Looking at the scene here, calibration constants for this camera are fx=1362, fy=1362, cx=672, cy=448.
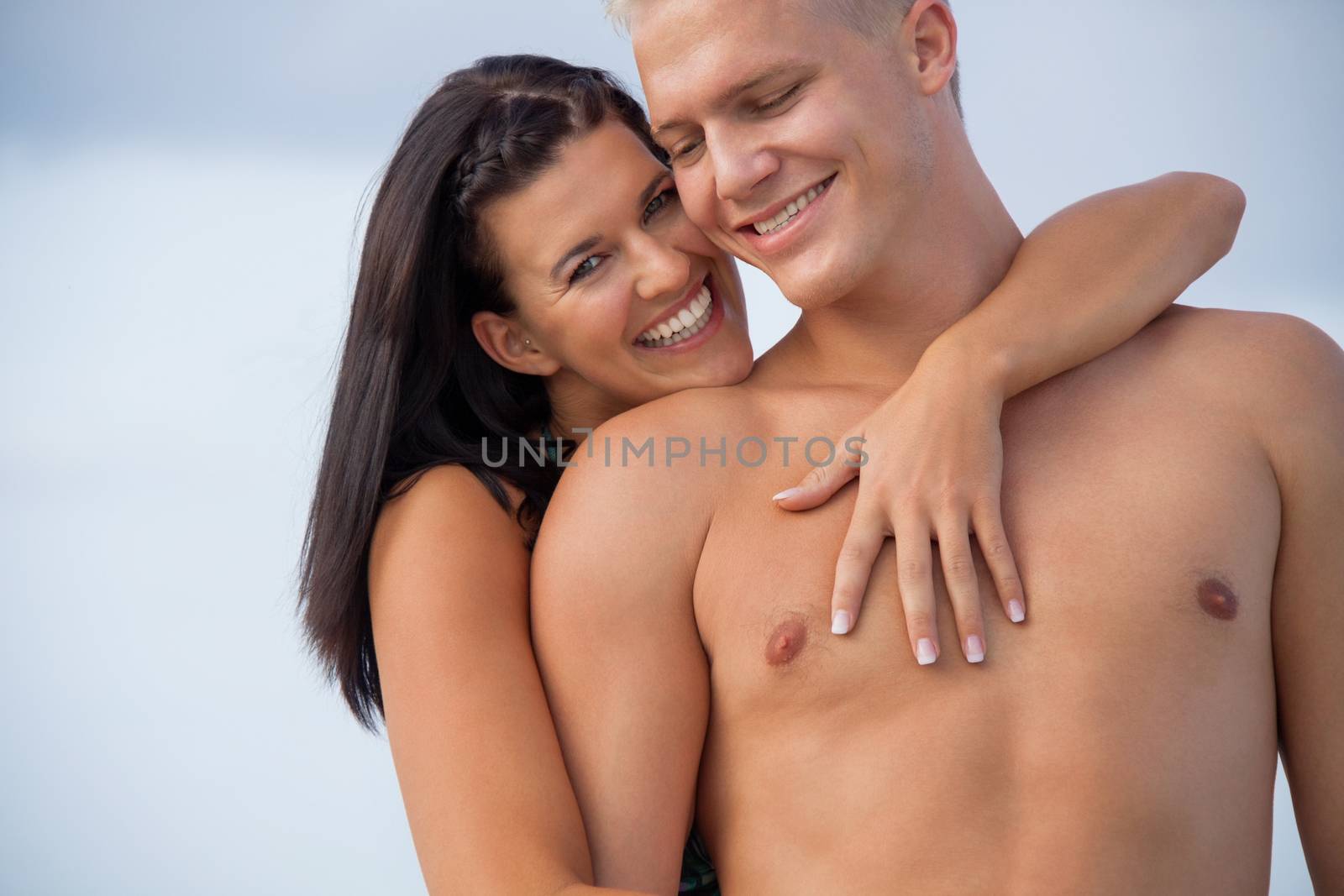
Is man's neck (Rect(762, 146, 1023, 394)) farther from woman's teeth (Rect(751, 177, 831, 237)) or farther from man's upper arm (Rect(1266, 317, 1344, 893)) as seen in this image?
man's upper arm (Rect(1266, 317, 1344, 893))

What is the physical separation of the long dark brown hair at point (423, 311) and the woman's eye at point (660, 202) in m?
0.12

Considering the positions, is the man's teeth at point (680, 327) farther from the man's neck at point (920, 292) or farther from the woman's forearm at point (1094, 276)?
the woman's forearm at point (1094, 276)

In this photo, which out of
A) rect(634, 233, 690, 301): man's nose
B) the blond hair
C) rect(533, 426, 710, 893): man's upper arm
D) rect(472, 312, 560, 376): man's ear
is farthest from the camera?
rect(472, 312, 560, 376): man's ear

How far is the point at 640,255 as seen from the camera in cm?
191

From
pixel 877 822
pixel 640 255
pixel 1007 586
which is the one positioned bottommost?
pixel 877 822

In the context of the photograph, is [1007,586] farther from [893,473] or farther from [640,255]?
[640,255]

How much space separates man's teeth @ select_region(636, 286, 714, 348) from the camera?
6.38 ft

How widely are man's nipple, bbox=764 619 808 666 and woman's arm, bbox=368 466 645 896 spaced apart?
271 mm

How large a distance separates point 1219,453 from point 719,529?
1.96 feet

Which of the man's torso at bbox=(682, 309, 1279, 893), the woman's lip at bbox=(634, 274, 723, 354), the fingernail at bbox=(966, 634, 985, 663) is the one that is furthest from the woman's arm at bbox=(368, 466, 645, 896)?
the fingernail at bbox=(966, 634, 985, 663)

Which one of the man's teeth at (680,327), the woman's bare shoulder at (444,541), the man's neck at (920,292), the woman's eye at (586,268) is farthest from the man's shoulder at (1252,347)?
the woman's bare shoulder at (444,541)

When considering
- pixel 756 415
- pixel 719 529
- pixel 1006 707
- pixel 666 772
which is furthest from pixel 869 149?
pixel 666 772

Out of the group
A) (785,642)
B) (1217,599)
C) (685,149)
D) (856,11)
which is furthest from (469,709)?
(856,11)

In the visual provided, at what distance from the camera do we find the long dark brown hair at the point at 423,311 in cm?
188
